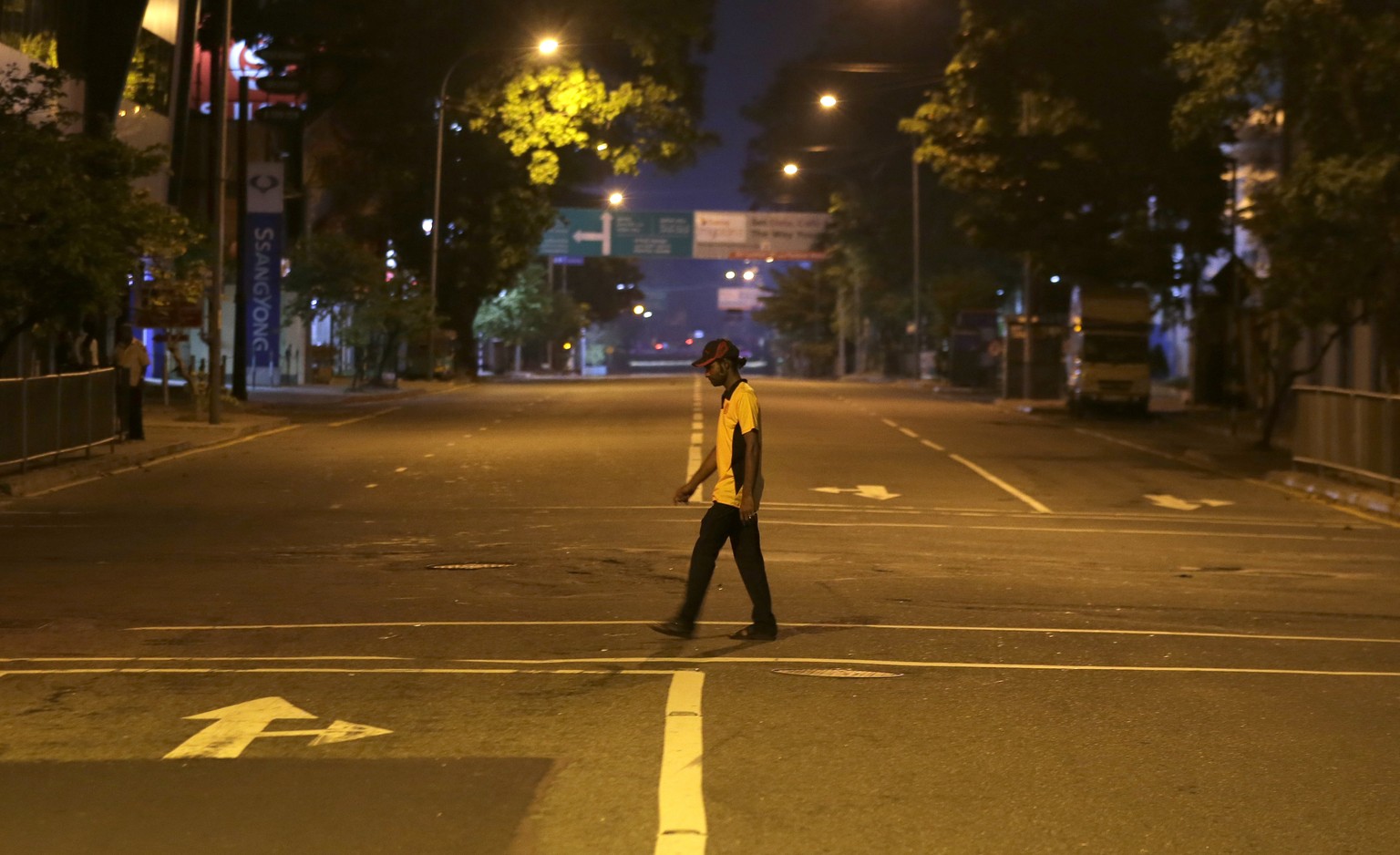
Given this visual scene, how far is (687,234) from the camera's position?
7950 centimetres

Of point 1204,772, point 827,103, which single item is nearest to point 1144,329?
point 827,103

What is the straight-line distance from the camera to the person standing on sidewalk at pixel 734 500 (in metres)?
10.0

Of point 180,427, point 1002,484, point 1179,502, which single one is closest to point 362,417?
point 180,427

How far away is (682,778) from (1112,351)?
121 feet

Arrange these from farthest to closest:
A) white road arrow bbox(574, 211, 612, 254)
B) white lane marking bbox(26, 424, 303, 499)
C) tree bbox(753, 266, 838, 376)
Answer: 1. tree bbox(753, 266, 838, 376)
2. white road arrow bbox(574, 211, 612, 254)
3. white lane marking bbox(26, 424, 303, 499)

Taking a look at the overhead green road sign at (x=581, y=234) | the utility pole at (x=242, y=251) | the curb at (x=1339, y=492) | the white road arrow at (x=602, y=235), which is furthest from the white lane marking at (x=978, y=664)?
the overhead green road sign at (x=581, y=234)

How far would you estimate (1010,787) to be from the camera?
695 centimetres

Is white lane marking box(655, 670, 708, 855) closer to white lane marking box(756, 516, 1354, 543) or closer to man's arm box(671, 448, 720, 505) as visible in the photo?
man's arm box(671, 448, 720, 505)

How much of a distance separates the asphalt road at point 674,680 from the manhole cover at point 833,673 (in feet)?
0.10

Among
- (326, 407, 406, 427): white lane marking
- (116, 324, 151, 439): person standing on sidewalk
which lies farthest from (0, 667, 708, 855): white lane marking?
(326, 407, 406, 427): white lane marking

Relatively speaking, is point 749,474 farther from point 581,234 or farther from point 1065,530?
point 581,234

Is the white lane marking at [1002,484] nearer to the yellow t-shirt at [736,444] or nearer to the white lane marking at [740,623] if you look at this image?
the white lane marking at [740,623]

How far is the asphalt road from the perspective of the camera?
6.51 metres

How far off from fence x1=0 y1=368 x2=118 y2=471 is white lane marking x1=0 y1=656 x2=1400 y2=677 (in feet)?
38.3
